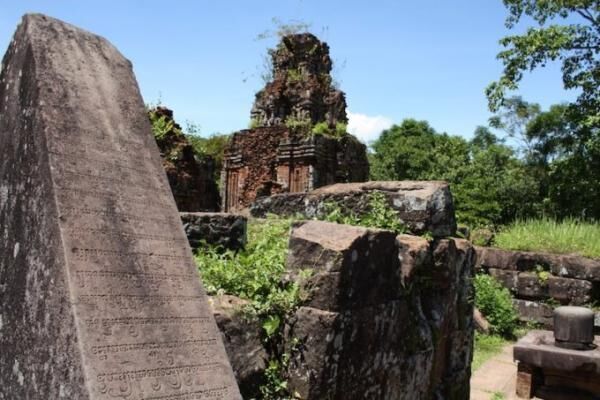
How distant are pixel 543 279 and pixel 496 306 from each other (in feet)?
3.73

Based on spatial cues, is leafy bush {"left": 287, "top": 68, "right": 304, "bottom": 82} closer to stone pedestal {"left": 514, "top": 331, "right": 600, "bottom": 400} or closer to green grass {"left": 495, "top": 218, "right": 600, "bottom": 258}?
green grass {"left": 495, "top": 218, "right": 600, "bottom": 258}

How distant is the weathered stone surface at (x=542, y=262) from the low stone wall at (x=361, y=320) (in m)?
5.90

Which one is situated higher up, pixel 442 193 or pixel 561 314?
pixel 442 193

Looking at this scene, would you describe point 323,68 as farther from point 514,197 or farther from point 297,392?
point 297,392

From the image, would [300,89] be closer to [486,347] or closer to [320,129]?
[320,129]

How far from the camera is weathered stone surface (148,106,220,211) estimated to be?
1043 cm

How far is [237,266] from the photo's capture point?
3285 mm

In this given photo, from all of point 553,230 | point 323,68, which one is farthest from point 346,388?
point 323,68

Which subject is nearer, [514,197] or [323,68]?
[323,68]

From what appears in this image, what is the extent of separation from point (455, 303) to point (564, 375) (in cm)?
221

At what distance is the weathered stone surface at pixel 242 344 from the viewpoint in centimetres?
261

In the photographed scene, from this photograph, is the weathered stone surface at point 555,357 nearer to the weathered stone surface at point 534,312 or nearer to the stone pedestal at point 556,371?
the stone pedestal at point 556,371

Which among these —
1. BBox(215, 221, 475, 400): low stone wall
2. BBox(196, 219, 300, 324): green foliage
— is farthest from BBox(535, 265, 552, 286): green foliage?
BBox(196, 219, 300, 324): green foliage

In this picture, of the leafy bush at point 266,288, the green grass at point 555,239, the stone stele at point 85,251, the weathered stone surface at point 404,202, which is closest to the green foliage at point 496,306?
the green grass at point 555,239
